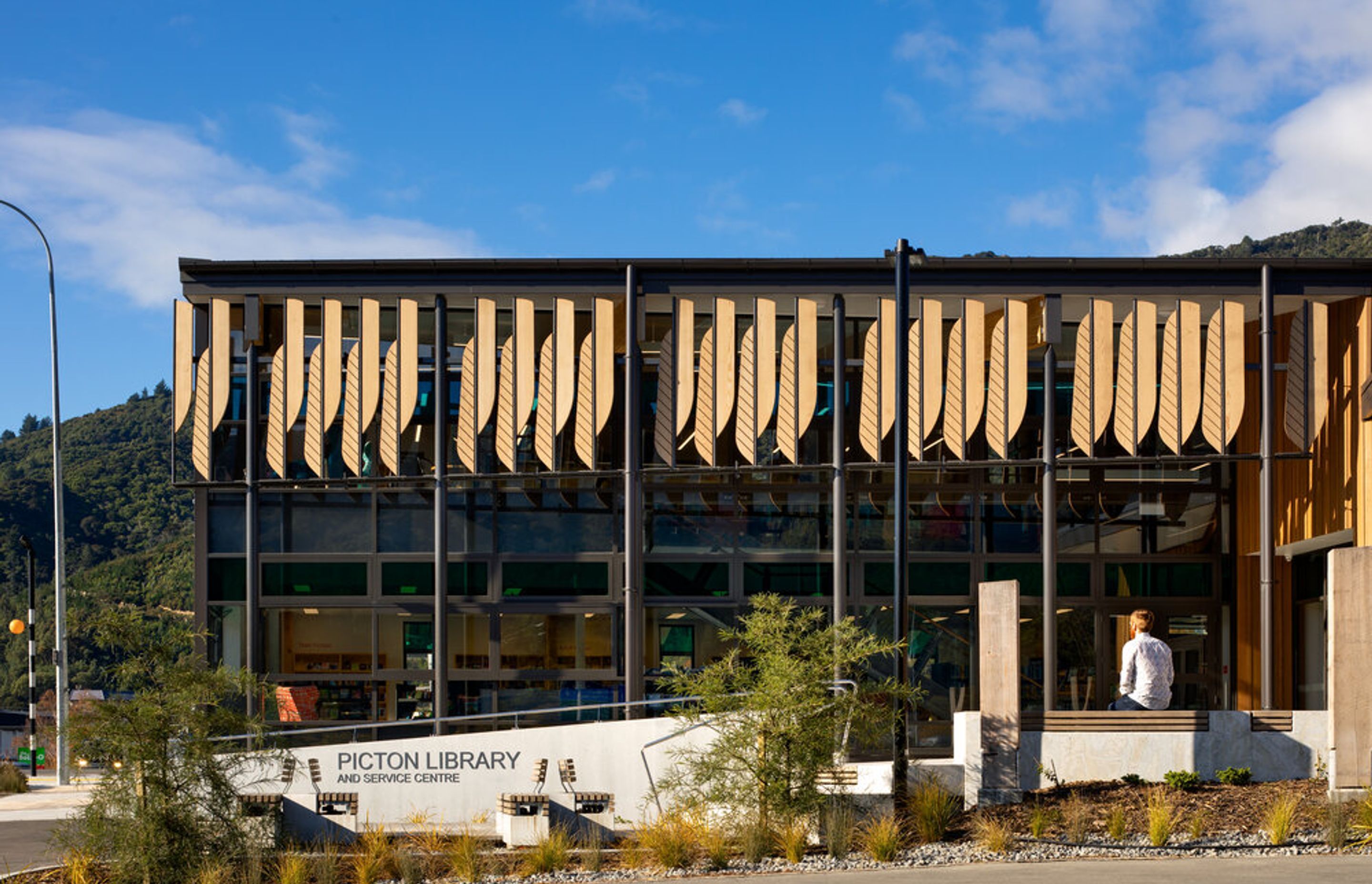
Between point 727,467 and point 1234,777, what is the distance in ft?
32.1

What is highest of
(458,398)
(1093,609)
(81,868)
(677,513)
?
(458,398)

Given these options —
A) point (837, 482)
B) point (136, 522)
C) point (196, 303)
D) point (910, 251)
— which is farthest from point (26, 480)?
point (910, 251)

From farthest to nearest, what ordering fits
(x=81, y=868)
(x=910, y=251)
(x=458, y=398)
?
(x=458, y=398) → (x=910, y=251) → (x=81, y=868)

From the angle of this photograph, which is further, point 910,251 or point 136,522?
point 136,522

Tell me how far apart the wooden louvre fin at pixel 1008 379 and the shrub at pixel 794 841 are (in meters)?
10.3

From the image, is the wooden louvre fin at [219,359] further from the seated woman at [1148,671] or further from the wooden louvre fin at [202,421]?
the seated woman at [1148,671]

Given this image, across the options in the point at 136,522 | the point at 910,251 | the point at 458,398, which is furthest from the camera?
the point at 136,522

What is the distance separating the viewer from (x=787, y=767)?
14812 millimetres

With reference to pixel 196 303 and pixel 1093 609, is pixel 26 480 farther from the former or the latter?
pixel 1093 609

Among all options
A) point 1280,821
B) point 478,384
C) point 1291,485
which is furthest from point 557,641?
point 1280,821

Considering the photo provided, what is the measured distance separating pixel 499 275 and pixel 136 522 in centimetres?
7271

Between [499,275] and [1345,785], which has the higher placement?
[499,275]

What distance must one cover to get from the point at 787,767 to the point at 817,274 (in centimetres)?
1087

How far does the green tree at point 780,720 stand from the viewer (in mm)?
14789
